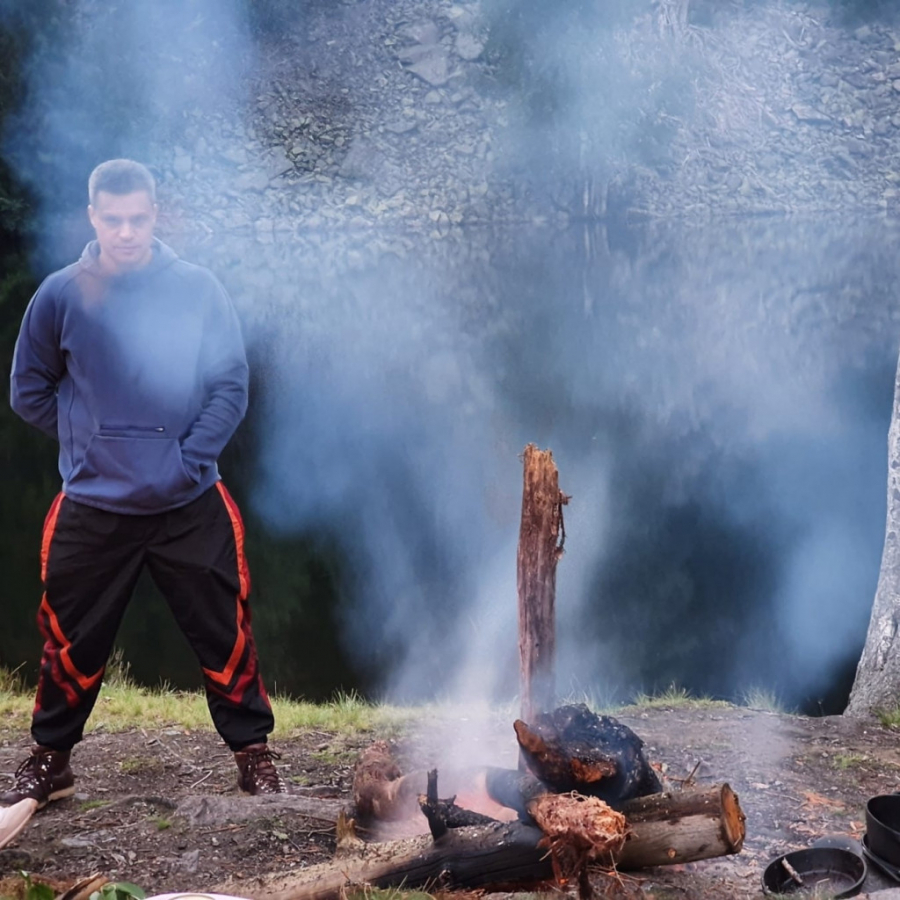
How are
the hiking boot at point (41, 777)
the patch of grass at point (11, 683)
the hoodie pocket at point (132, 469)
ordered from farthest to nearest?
1. the patch of grass at point (11, 683)
2. the hiking boot at point (41, 777)
3. the hoodie pocket at point (132, 469)

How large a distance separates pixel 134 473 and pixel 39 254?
2622 centimetres

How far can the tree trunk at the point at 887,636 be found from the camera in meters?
5.48

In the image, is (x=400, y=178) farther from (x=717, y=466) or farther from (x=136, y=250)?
(x=136, y=250)

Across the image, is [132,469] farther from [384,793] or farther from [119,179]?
[384,793]

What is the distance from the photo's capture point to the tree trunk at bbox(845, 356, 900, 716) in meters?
5.48

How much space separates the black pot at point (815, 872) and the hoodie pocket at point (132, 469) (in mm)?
2309

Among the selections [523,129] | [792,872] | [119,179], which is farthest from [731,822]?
[523,129]

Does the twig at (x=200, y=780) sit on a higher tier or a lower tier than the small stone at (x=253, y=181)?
lower

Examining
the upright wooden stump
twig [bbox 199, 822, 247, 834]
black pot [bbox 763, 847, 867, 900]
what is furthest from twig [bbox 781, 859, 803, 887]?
twig [bbox 199, 822, 247, 834]

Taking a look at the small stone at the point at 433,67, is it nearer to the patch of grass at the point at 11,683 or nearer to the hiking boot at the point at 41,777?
the patch of grass at the point at 11,683

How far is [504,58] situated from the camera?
35.5m

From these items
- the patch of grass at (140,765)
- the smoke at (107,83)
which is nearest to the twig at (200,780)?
the patch of grass at (140,765)

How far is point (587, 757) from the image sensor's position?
11.0ft

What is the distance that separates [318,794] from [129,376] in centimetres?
183
